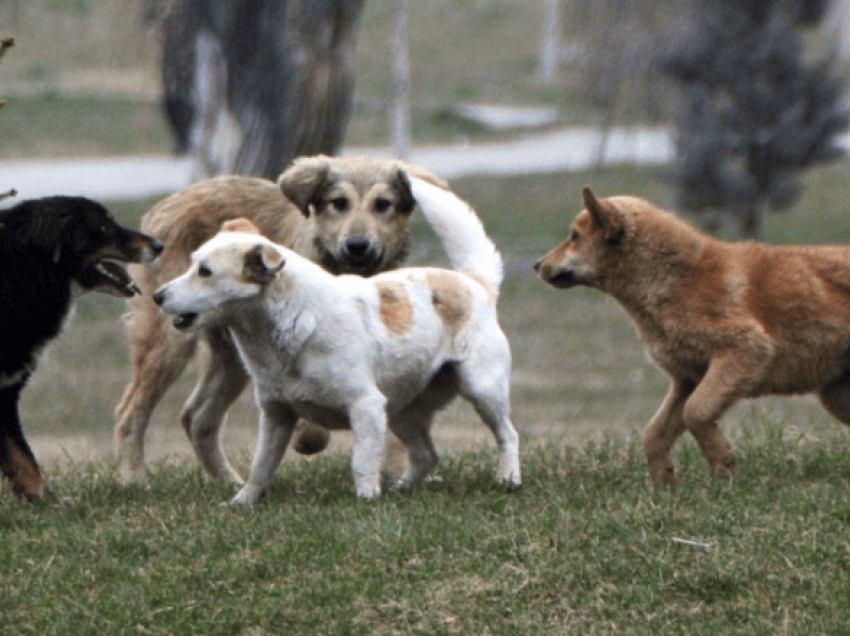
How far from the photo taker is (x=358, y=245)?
288 inches

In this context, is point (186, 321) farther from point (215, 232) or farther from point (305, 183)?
point (305, 183)

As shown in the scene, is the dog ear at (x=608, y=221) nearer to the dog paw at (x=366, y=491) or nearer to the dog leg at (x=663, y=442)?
the dog leg at (x=663, y=442)

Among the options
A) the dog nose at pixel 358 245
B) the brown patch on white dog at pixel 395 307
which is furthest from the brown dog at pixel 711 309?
the dog nose at pixel 358 245

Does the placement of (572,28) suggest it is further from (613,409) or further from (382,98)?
(382,98)

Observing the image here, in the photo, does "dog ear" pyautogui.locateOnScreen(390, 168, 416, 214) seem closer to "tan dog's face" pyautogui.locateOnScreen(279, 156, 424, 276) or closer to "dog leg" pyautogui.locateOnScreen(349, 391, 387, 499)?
"tan dog's face" pyautogui.locateOnScreen(279, 156, 424, 276)

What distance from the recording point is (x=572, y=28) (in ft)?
47.0

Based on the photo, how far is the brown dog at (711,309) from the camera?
6.19m

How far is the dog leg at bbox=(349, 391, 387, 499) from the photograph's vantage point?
19.1ft

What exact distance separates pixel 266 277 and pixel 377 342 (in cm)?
60

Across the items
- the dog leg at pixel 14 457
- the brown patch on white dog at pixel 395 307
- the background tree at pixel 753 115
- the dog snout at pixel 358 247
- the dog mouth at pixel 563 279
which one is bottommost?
the background tree at pixel 753 115

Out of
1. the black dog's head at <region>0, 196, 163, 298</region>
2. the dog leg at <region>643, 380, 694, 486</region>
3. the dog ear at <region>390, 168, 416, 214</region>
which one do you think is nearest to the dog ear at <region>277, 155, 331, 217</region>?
the dog ear at <region>390, 168, 416, 214</region>

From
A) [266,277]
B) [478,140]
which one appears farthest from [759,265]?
[478,140]

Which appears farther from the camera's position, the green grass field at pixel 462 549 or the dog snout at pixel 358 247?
the dog snout at pixel 358 247

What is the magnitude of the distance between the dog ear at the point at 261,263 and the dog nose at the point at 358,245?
1.64 m
